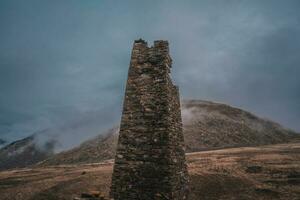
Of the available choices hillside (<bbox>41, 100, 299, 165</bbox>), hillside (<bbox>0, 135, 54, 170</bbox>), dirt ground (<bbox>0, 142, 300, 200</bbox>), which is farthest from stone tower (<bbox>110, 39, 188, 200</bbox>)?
hillside (<bbox>0, 135, 54, 170</bbox>)

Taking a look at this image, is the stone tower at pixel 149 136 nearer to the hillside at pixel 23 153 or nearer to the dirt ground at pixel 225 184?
the dirt ground at pixel 225 184

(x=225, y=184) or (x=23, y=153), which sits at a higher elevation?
(x=23, y=153)

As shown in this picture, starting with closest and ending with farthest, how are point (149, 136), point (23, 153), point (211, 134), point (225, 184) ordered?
point (149, 136)
point (225, 184)
point (211, 134)
point (23, 153)

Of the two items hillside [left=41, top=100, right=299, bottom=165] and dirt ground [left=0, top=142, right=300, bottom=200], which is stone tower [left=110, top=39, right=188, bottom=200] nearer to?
dirt ground [left=0, top=142, right=300, bottom=200]

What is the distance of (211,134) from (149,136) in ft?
267

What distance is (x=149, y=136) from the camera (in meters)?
14.8

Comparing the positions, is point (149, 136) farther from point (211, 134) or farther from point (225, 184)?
point (211, 134)

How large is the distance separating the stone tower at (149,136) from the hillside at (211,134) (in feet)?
214

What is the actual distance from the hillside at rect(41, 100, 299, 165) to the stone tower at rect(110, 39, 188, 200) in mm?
65219

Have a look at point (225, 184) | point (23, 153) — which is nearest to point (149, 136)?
point (225, 184)

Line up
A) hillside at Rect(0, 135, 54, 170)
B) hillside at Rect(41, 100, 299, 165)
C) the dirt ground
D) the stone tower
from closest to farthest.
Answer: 1. the stone tower
2. the dirt ground
3. hillside at Rect(41, 100, 299, 165)
4. hillside at Rect(0, 135, 54, 170)

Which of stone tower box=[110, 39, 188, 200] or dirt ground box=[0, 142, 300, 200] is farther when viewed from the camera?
dirt ground box=[0, 142, 300, 200]

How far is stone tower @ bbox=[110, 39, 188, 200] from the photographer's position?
14.3m

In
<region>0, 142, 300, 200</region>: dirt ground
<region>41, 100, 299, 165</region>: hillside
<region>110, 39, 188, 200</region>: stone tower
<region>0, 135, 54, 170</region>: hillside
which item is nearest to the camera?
<region>110, 39, 188, 200</region>: stone tower
